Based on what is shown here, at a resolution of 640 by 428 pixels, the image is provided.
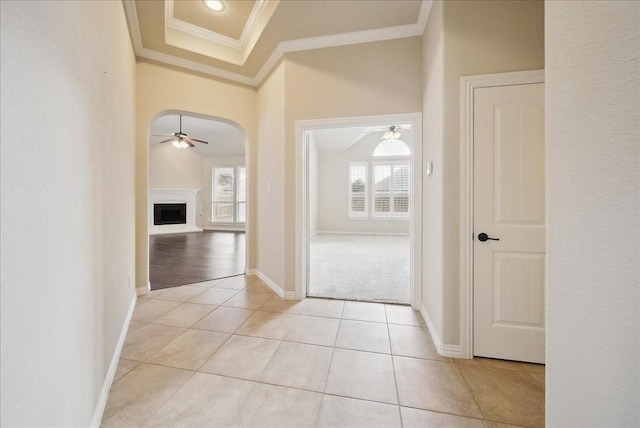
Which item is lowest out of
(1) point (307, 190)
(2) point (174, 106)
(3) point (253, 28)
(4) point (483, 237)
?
(4) point (483, 237)

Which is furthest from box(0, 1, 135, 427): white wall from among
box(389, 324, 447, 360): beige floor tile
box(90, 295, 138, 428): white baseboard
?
box(389, 324, 447, 360): beige floor tile

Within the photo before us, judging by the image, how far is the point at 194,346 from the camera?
2.02 m

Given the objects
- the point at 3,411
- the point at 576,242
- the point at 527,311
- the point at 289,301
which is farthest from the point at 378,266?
the point at 3,411

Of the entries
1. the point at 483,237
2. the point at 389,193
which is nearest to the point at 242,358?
the point at 483,237

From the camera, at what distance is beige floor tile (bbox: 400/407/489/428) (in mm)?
1314

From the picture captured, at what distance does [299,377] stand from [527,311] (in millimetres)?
1675

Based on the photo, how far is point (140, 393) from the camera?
1521 millimetres

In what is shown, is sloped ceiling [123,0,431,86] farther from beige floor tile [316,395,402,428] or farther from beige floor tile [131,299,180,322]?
beige floor tile [316,395,402,428]

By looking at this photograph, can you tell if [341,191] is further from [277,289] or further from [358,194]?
[277,289]

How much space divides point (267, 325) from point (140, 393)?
3.38 feet

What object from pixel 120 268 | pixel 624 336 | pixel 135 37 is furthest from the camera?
pixel 135 37

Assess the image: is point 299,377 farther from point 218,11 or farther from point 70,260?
point 218,11

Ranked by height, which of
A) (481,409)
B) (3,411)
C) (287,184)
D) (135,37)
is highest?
(135,37)

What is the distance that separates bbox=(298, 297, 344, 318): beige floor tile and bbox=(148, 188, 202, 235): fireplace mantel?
7.82m
